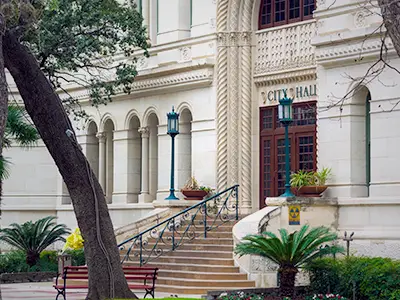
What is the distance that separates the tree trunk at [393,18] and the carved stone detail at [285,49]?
1220cm

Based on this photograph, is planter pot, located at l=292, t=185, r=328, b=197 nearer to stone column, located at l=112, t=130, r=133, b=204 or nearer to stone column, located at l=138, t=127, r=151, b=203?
stone column, located at l=138, t=127, r=151, b=203

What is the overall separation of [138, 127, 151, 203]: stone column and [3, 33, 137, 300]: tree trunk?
15.2 metres

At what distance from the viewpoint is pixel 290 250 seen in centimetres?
2620

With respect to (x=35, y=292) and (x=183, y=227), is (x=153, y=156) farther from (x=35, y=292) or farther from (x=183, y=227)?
(x=35, y=292)

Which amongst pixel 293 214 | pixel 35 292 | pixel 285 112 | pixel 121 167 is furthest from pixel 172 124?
pixel 293 214

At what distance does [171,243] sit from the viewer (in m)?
32.2

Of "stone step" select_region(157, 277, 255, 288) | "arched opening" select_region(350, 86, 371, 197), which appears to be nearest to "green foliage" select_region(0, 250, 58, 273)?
"stone step" select_region(157, 277, 255, 288)

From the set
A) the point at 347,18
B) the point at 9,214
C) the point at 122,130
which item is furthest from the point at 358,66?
the point at 9,214

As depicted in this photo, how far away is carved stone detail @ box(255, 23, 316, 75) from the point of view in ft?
106

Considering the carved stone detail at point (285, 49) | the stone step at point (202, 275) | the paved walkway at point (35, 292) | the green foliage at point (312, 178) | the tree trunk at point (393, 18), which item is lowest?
the paved walkway at point (35, 292)

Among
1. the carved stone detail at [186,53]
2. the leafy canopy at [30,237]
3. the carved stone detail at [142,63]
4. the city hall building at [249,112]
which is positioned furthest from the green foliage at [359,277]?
the carved stone detail at [142,63]

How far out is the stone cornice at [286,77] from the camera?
32.1 metres

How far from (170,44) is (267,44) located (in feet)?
14.2

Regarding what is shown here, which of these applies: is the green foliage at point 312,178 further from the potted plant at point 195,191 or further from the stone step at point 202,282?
the potted plant at point 195,191
